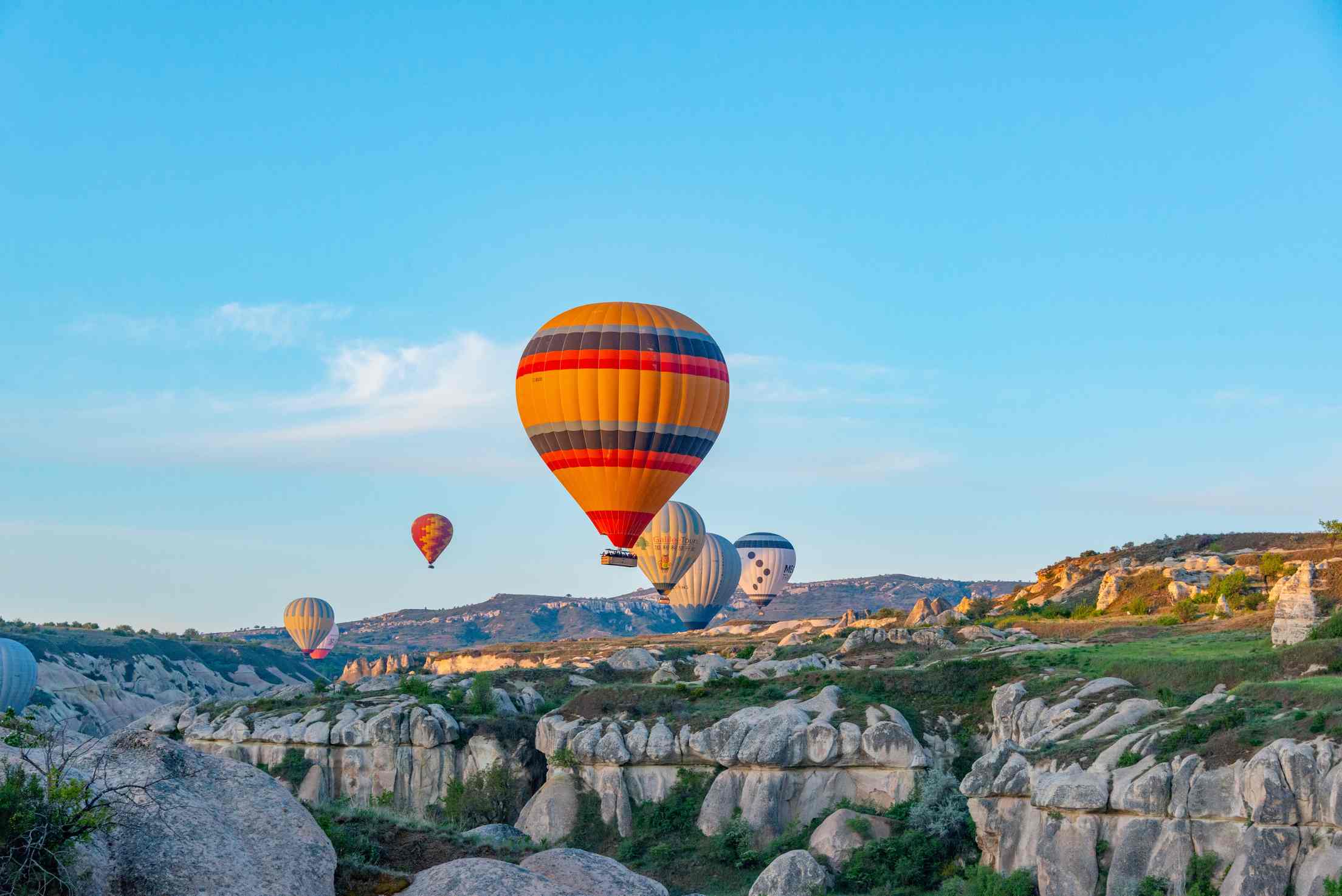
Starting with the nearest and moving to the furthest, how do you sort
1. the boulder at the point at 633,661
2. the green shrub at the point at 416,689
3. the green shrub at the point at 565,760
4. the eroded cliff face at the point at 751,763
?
the eroded cliff face at the point at 751,763 < the green shrub at the point at 565,760 < the green shrub at the point at 416,689 < the boulder at the point at 633,661

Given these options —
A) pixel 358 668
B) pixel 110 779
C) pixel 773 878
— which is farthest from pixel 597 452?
pixel 358 668

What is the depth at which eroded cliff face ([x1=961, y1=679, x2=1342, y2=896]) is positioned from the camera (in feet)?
113

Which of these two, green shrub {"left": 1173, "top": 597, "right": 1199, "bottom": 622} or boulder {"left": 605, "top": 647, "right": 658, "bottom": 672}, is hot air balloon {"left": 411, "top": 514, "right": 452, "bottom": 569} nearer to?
boulder {"left": 605, "top": 647, "right": 658, "bottom": 672}

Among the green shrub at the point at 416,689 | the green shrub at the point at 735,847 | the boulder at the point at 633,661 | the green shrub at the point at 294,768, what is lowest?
the green shrub at the point at 735,847

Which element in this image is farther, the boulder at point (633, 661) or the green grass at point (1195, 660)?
the boulder at point (633, 661)

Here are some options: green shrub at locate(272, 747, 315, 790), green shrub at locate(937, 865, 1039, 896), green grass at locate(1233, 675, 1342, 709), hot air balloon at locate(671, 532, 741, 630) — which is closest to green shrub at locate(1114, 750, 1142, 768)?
green shrub at locate(937, 865, 1039, 896)

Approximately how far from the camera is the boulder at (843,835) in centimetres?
5034

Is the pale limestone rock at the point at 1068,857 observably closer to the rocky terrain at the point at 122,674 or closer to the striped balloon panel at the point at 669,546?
the striped balloon panel at the point at 669,546

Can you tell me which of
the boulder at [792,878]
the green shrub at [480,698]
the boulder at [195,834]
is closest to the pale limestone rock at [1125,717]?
the boulder at [792,878]

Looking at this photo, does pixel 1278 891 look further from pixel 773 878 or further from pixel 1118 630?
pixel 1118 630

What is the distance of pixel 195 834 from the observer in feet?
61.2

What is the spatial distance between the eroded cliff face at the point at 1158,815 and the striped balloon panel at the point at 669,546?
8726cm

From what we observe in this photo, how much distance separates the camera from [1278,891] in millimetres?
34312

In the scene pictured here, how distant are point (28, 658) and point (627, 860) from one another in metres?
85.1
